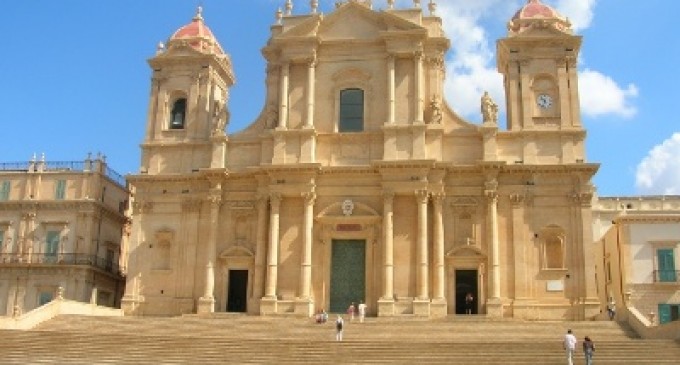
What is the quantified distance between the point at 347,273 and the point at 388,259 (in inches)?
98.7

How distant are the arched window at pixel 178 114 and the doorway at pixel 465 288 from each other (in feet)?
55.7

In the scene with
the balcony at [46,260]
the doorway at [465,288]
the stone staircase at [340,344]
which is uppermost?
the balcony at [46,260]

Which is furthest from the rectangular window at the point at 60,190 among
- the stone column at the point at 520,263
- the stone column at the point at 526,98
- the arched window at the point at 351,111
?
the stone column at the point at 526,98

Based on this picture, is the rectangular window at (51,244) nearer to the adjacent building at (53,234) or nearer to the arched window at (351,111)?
the adjacent building at (53,234)

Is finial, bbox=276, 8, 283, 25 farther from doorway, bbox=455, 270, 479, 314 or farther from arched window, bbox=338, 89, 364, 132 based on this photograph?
doorway, bbox=455, 270, 479, 314

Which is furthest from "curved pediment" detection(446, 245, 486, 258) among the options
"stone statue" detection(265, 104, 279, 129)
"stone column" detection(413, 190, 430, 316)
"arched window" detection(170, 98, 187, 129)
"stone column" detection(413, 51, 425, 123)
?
"arched window" detection(170, 98, 187, 129)

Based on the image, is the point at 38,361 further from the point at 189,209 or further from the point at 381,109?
the point at 381,109

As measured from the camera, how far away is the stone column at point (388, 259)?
34812mm

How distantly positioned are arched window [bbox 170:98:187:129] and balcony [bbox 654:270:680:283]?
26.3 metres

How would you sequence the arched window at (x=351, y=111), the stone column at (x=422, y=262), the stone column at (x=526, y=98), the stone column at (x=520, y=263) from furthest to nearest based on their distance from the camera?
the arched window at (x=351, y=111)
the stone column at (x=526, y=98)
the stone column at (x=520, y=263)
the stone column at (x=422, y=262)

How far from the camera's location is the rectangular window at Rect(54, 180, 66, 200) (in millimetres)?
45500

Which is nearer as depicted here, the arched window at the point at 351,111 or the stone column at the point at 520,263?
the stone column at the point at 520,263

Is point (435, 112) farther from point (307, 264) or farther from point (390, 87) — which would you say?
point (307, 264)

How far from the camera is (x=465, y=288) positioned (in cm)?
3584
